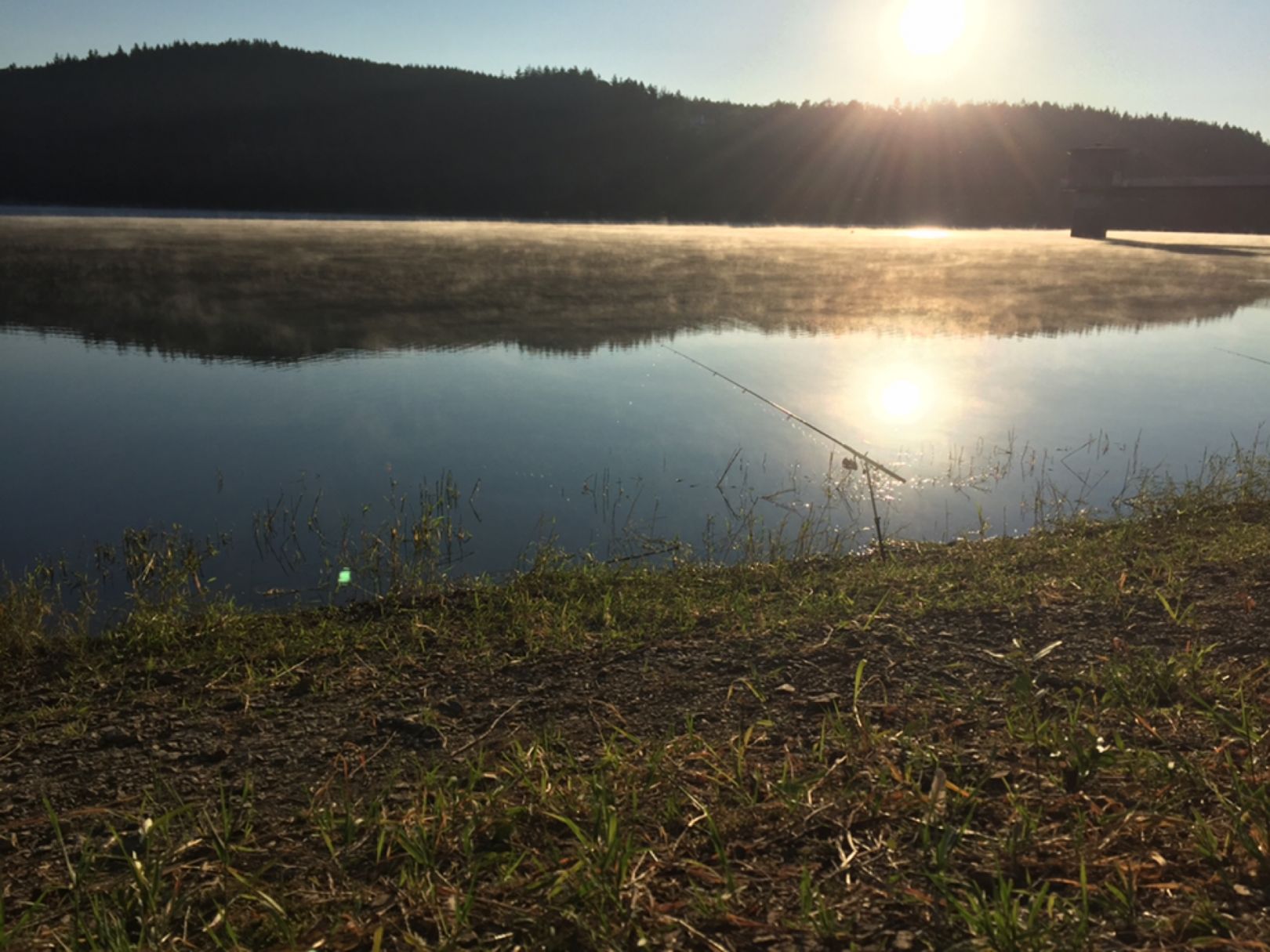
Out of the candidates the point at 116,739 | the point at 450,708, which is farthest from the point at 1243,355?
the point at 116,739

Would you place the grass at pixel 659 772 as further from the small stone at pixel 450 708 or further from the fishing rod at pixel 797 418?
the fishing rod at pixel 797 418

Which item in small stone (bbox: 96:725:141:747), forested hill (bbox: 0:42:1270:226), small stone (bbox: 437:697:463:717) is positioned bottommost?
small stone (bbox: 96:725:141:747)

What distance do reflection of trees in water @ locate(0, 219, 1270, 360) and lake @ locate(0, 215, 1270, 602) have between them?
17cm

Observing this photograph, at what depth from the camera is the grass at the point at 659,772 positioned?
247 centimetres

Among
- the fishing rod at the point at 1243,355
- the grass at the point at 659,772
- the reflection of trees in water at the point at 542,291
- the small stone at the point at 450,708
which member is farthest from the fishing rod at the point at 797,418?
the fishing rod at the point at 1243,355

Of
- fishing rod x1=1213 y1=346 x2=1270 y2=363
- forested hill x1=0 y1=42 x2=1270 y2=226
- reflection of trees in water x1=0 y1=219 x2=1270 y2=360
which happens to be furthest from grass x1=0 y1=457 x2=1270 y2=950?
forested hill x1=0 y1=42 x2=1270 y2=226

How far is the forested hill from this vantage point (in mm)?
97625

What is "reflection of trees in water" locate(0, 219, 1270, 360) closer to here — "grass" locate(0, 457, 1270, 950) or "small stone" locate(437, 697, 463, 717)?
"grass" locate(0, 457, 1270, 950)

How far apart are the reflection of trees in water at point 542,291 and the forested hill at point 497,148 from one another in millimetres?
57201

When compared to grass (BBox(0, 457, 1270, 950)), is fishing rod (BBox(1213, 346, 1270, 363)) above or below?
above

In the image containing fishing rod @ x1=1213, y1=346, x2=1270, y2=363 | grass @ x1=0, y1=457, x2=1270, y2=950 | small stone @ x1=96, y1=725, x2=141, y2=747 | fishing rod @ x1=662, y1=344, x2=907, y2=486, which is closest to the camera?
grass @ x1=0, y1=457, x2=1270, y2=950

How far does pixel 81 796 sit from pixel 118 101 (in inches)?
5552

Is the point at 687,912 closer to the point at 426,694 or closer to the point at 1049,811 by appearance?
the point at 1049,811

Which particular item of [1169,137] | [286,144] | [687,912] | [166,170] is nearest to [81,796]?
[687,912]
